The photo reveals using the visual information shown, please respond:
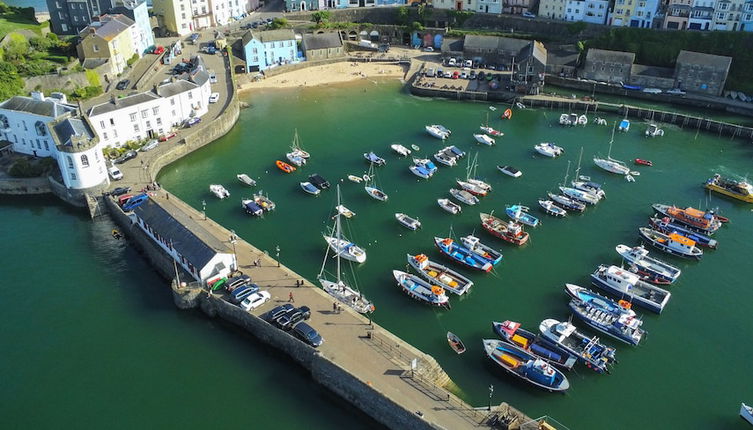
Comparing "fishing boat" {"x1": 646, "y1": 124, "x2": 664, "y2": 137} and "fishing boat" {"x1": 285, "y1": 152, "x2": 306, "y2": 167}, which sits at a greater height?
"fishing boat" {"x1": 646, "y1": 124, "x2": 664, "y2": 137}

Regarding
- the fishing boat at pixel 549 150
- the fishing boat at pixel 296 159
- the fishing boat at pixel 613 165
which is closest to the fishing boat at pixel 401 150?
the fishing boat at pixel 296 159

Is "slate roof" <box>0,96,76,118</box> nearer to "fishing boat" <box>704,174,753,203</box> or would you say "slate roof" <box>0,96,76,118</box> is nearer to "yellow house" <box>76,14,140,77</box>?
"yellow house" <box>76,14,140,77</box>

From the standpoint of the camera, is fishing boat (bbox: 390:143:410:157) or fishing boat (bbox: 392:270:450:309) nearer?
fishing boat (bbox: 392:270:450:309)

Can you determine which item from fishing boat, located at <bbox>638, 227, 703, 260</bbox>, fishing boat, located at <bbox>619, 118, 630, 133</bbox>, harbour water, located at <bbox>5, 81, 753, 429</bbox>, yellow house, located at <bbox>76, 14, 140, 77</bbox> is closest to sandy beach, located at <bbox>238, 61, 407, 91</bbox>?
yellow house, located at <bbox>76, 14, 140, 77</bbox>

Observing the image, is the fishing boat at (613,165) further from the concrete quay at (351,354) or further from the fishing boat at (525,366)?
the concrete quay at (351,354)

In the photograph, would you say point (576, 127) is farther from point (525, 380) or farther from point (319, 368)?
point (319, 368)

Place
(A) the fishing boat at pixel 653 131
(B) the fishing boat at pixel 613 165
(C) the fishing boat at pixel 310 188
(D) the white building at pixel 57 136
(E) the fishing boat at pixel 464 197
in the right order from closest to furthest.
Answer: (D) the white building at pixel 57 136
(E) the fishing boat at pixel 464 197
(C) the fishing boat at pixel 310 188
(B) the fishing boat at pixel 613 165
(A) the fishing boat at pixel 653 131
